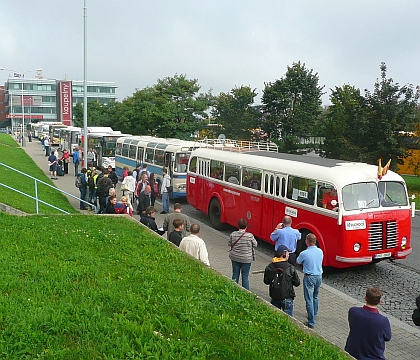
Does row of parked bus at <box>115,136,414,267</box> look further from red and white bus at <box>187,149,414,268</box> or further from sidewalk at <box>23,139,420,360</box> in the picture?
sidewalk at <box>23,139,420,360</box>

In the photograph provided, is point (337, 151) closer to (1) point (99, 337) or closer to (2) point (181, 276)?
(2) point (181, 276)

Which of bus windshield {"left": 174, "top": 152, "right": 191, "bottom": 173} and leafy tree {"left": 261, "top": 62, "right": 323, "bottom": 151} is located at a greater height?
leafy tree {"left": 261, "top": 62, "right": 323, "bottom": 151}

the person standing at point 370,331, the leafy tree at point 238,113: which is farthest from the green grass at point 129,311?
the leafy tree at point 238,113

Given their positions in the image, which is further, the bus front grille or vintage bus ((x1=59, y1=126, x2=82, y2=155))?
vintage bus ((x1=59, y1=126, x2=82, y2=155))

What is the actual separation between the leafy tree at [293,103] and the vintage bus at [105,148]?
1061 centimetres

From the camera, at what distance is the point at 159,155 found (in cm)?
2392

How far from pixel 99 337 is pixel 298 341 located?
229cm

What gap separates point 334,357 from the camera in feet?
17.8

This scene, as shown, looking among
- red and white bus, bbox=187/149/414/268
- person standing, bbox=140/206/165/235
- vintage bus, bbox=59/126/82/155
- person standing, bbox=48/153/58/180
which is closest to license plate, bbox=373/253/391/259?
red and white bus, bbox=187/149/414/268

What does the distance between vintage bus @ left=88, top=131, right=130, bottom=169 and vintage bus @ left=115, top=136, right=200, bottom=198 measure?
1716 millimetres

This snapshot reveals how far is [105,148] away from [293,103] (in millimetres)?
13217

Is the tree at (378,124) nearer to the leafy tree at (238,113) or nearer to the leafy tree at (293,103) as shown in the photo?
the leafy tree at (293,103)

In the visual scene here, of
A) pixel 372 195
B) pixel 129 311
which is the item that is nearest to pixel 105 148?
pixel 372 195

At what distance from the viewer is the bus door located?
13.1 meters
